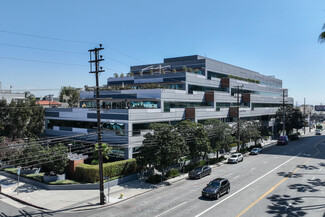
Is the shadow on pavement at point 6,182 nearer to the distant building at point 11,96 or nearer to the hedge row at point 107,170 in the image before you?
the hedge row at point 107,170

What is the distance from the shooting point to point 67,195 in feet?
94.0

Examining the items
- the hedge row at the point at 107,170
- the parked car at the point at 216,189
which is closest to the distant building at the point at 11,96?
the hedge row at the point at 107,170

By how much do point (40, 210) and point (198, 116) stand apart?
3321 cm

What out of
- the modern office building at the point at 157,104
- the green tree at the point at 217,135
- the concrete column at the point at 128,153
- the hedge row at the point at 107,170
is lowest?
the hedge row at the point at 107,170

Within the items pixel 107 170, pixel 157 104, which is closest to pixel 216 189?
pixel 107 170

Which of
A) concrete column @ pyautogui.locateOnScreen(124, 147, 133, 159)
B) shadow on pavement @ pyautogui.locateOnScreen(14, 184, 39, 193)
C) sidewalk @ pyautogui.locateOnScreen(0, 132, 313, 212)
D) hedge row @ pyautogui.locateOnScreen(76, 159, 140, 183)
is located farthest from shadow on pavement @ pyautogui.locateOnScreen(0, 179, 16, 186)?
concrete column @ pyautogui.locateOnScreen(124, 147, 133, 159)

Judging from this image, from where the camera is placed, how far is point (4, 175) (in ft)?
123

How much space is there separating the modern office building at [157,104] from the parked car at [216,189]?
11659 mm

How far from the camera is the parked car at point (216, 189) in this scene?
85.2 feet

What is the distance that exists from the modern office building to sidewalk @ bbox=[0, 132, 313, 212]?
5.59m

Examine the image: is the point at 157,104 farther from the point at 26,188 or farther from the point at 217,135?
the point at 26,188

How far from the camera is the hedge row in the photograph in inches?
1238

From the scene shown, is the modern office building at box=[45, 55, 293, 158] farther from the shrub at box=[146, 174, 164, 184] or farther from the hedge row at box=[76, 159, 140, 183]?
the shrub at box=[146, 174, 164, 184]

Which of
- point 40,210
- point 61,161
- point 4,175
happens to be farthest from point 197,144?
point 4,175
